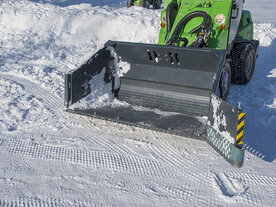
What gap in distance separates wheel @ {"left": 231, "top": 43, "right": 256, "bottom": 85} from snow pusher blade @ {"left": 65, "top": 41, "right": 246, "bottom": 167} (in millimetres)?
1554

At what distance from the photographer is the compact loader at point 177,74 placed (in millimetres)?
4426

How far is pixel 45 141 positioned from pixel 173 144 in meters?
1.51

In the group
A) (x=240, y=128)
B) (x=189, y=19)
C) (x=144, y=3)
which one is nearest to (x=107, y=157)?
(x=240, y=128)

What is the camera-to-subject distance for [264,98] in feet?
19.6

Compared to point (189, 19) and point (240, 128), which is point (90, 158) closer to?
point (240, 128)

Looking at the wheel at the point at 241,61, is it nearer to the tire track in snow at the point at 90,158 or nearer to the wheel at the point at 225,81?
the wheel at the point at 225,81

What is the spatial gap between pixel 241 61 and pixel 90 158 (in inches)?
138

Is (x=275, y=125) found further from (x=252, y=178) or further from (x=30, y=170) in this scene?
(x=30, y=170)

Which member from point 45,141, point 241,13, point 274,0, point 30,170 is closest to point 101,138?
point 45,141

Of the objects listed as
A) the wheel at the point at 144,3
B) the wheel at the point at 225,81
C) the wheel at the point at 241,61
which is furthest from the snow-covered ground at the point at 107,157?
the wheel at the point at 144,3

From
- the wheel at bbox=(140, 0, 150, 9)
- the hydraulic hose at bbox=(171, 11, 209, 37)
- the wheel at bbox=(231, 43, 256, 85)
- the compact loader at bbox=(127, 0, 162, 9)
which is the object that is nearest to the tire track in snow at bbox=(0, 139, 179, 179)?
the hydraulic hose at bbox=(171, 11, 209, 37)

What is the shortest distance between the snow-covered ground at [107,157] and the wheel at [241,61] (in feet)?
0.57

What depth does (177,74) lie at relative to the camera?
16.9ft

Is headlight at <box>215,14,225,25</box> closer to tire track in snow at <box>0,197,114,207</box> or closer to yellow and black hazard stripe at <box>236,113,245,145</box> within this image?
yellow and black hazard stripe at <box>236,113,245,145</box>
